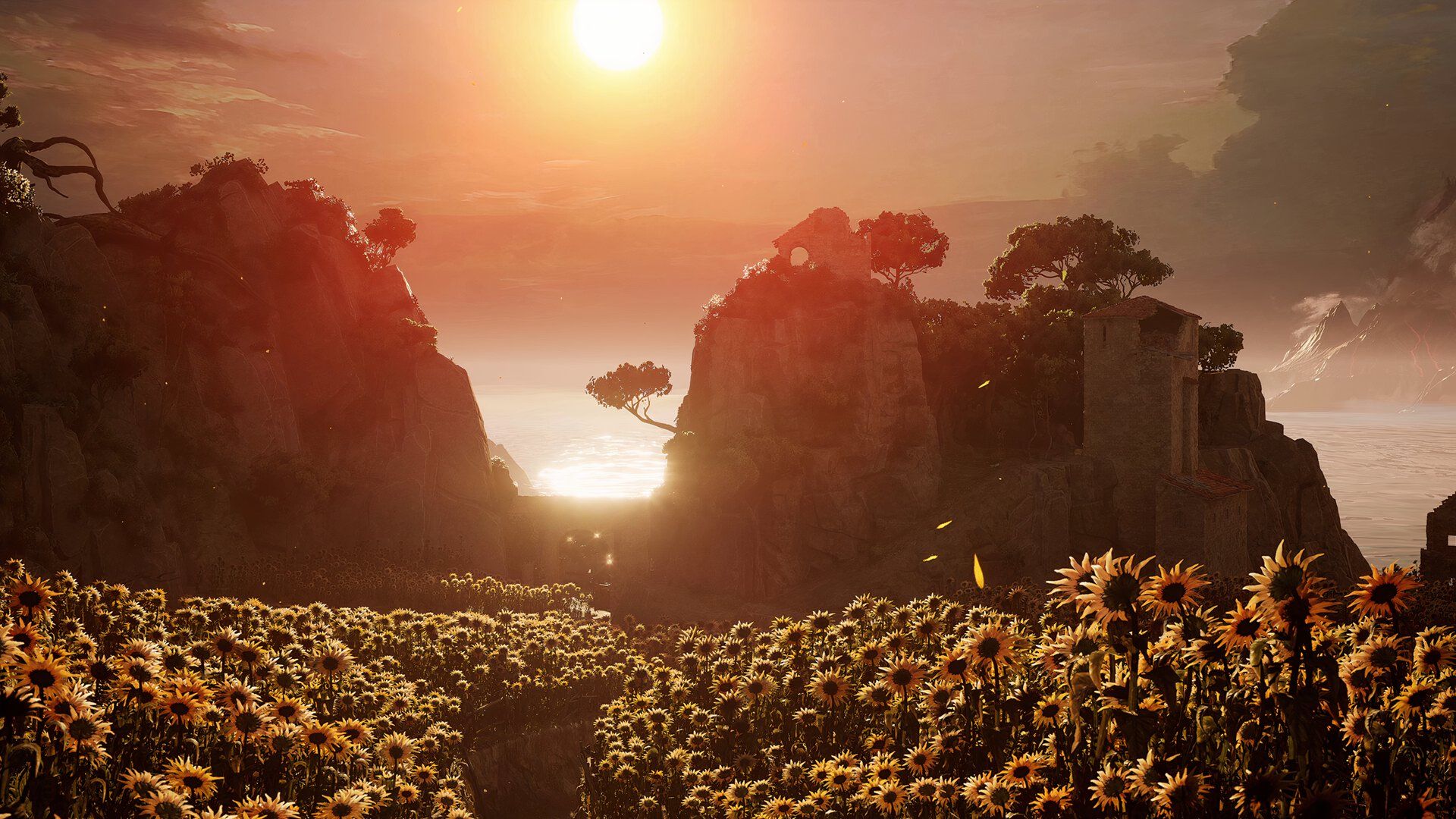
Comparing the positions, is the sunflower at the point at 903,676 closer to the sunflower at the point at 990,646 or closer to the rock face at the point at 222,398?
the sunflower at the point at 990,646

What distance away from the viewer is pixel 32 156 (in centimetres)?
3756

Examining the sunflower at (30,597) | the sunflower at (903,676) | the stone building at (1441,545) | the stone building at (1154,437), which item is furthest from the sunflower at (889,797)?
the stone building at (1441,545)

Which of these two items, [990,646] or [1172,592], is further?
[990,646]

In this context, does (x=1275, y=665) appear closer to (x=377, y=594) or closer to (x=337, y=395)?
(x=377, y=594)

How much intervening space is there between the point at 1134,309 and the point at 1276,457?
15.8m

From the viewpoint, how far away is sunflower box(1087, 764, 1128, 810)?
5301 millimetres

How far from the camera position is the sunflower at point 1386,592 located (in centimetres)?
518

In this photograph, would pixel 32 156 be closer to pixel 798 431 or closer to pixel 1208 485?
pixel 798 431

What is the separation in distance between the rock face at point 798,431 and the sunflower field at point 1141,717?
3606 centimetres

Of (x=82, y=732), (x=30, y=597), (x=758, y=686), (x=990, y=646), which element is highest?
(x=30, y=597)

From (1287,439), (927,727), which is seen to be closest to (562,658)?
(927,727)

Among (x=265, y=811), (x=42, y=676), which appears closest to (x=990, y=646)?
(x=265, y=811)

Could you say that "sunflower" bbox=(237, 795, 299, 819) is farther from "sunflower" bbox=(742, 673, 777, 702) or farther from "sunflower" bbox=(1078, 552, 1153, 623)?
→ "sunflower" bbox=(742, 673, 777, 702)

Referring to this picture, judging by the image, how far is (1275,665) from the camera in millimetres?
5605
